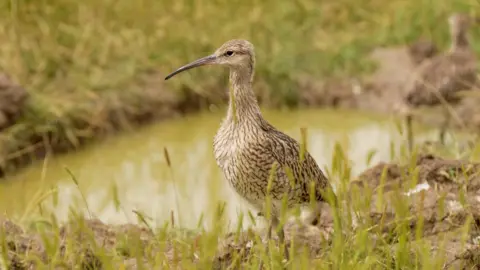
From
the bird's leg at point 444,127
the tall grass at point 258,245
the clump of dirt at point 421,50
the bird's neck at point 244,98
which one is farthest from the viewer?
the clump of dirt at point 421,50

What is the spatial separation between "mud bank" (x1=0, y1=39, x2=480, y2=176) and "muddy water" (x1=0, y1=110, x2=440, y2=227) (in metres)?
0.13

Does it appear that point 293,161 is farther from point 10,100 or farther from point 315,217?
point 10,100

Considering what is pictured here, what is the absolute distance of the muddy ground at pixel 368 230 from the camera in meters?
4.49

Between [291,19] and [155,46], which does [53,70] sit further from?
[291,19]

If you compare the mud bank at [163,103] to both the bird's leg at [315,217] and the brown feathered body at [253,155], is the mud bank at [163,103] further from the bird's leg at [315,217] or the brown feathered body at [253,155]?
the brown feathered body at [253,155]

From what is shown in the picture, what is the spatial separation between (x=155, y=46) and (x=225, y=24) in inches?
31.0

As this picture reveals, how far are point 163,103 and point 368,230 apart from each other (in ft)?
16.4

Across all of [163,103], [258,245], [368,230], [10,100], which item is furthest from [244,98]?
[163,103]

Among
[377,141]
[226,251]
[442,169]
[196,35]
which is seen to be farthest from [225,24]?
[226,251]

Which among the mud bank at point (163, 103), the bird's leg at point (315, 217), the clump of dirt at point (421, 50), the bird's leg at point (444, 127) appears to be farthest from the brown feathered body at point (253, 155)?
the clump of dirt at point (421, 50)

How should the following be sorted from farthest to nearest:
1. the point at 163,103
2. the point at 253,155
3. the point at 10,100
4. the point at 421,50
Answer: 1. the point at 421,50
2. the point at 163,103
3. the point at 10,100
4. the point at 253,155

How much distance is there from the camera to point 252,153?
5039 millimetres

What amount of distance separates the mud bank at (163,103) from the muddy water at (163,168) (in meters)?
0.13

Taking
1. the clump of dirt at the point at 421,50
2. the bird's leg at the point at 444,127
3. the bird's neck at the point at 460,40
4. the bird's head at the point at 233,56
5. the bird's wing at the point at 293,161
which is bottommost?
the bird's leg at the point at 444,127
